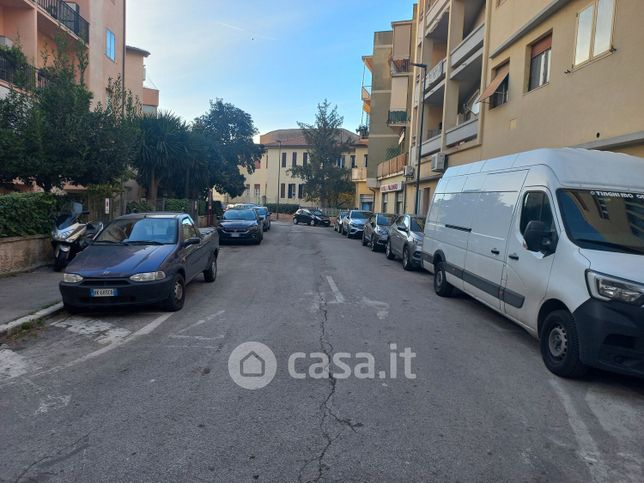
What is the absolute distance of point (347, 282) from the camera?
423 inches

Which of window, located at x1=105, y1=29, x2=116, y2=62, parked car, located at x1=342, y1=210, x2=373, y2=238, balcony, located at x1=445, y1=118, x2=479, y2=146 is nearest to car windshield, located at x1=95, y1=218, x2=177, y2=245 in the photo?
balcony, located at x1=445, y1=118, x2=479, y2=146

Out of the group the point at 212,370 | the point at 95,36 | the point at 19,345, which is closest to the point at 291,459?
the point at 212,370

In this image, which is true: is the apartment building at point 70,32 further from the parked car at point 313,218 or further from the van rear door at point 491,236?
the parked car at point 313,218

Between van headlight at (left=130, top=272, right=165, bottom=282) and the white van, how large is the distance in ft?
16.2

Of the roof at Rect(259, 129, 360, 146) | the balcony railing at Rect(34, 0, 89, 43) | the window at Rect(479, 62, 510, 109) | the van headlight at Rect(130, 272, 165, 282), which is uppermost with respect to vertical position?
the roof at Rect(259, 129, 360, 146)

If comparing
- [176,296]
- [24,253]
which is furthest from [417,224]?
[24,253]

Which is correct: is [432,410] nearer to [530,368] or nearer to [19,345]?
[530,368]

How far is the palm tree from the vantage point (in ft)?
73.9

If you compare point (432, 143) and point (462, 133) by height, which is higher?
point (432, 143)

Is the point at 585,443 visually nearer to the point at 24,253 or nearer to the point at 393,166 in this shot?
the point at 24,253

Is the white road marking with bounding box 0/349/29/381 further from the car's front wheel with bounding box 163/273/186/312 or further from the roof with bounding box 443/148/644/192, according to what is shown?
the roof with bounding box 443/148/644/192

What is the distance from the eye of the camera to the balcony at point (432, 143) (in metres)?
24.2

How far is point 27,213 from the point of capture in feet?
34.8

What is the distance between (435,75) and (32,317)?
2360cm
